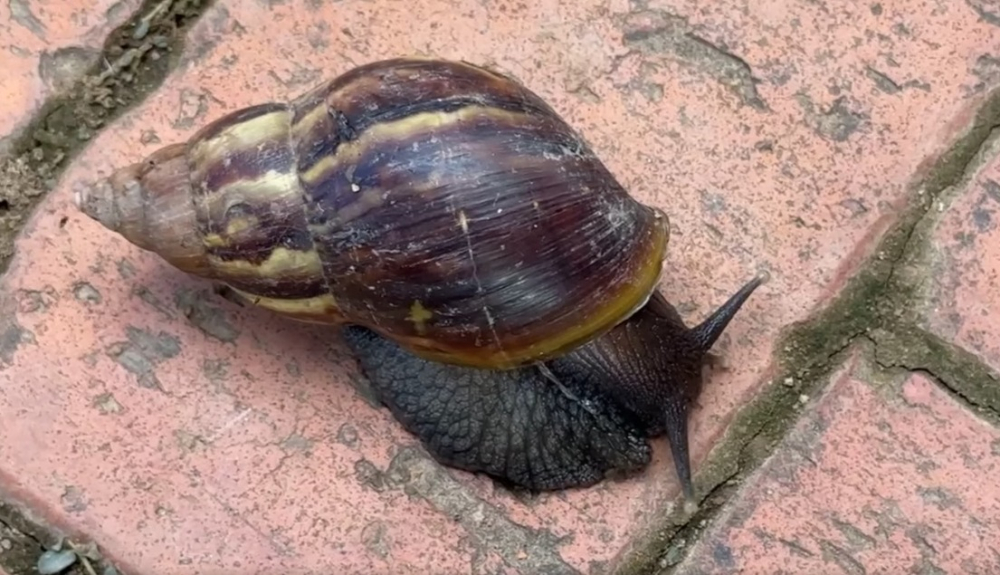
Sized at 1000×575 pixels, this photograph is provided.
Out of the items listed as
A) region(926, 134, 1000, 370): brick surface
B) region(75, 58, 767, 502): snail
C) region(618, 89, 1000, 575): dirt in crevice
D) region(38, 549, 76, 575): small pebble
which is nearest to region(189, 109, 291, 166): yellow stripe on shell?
region(75, 58, 767, 502): snail

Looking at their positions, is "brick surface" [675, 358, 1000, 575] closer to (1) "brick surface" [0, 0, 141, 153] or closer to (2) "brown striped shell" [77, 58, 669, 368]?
(2) "brown striped shell" [77, 58, 669, 368]

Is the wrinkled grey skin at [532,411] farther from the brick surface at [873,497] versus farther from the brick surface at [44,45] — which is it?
the brick surface at [44,45]

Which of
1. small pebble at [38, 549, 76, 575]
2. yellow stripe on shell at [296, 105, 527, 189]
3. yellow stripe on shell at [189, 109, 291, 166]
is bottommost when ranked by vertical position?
small pebble at [38, 549, 76, 575]

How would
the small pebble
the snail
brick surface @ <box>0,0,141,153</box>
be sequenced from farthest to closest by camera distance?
brick surface @ <box>0,0,141,153</box> < the small pebble < the snail

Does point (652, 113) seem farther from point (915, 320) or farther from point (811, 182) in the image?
point (915, 320)

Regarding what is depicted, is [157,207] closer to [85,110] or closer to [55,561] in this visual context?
[85,110]

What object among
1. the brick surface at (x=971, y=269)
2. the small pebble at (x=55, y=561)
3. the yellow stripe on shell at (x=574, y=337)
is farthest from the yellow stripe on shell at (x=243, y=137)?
the brick surface at (x=971, y=269)
